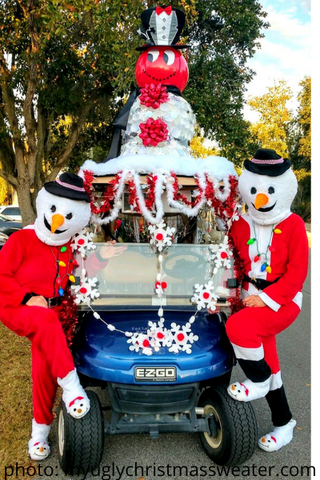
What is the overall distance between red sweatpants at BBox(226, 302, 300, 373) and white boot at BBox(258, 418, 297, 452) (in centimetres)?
76

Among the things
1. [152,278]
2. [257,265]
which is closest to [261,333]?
[257,265]

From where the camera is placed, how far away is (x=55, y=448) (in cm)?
288

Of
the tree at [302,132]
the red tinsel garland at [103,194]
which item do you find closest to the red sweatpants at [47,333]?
the red tinsel garland at [103,194]

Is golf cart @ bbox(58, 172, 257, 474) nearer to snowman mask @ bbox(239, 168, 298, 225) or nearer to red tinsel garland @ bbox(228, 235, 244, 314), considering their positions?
red tinsel garland @ bbox(228, 235, 244, 314)

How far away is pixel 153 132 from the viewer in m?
3.20

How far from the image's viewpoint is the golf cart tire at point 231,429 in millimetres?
2547

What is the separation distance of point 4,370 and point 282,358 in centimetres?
314

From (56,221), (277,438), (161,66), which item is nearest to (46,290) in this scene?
(56,221)

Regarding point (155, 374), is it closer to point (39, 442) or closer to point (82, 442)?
point (82, 442)

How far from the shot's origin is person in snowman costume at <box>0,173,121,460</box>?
252 cm

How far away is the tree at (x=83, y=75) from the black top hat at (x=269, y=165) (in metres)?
3.31

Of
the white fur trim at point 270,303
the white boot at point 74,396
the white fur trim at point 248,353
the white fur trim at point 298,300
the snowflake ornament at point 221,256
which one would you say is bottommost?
the white boot at point 74,396

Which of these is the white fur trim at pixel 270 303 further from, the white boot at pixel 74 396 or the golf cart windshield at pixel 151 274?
the white boot at pixel 74 396

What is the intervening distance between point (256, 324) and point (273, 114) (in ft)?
58.3
